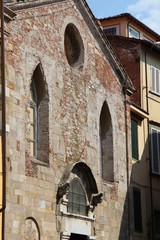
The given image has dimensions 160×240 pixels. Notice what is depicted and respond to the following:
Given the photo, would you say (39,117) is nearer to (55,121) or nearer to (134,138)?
(55,121)

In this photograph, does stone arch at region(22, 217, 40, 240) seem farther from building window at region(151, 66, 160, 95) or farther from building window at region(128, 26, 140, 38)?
building window at region(128, 26, 140, 38)

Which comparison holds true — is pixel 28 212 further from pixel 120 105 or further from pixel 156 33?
pixel 156 33

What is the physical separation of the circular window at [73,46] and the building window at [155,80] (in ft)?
19.4

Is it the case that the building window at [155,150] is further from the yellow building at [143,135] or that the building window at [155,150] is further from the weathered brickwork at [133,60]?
the weathered brickwork at [133,60]

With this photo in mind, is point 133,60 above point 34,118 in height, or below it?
above

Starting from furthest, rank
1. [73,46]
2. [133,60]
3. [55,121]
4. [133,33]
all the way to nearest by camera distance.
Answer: [133,33]
[133,60]
[73,46]
[55,121]

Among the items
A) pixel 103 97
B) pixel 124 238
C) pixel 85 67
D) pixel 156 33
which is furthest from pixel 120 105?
pixel 156 33

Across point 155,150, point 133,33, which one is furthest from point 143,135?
point 133,33

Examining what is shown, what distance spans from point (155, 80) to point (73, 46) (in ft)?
21.0

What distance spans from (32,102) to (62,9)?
10.1 feet

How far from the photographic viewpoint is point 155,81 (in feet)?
80.7

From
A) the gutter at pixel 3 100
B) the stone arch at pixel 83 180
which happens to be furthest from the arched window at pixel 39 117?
the gutter at pixel 3 100

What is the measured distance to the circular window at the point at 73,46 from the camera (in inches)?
732

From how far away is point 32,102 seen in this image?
16.3m
